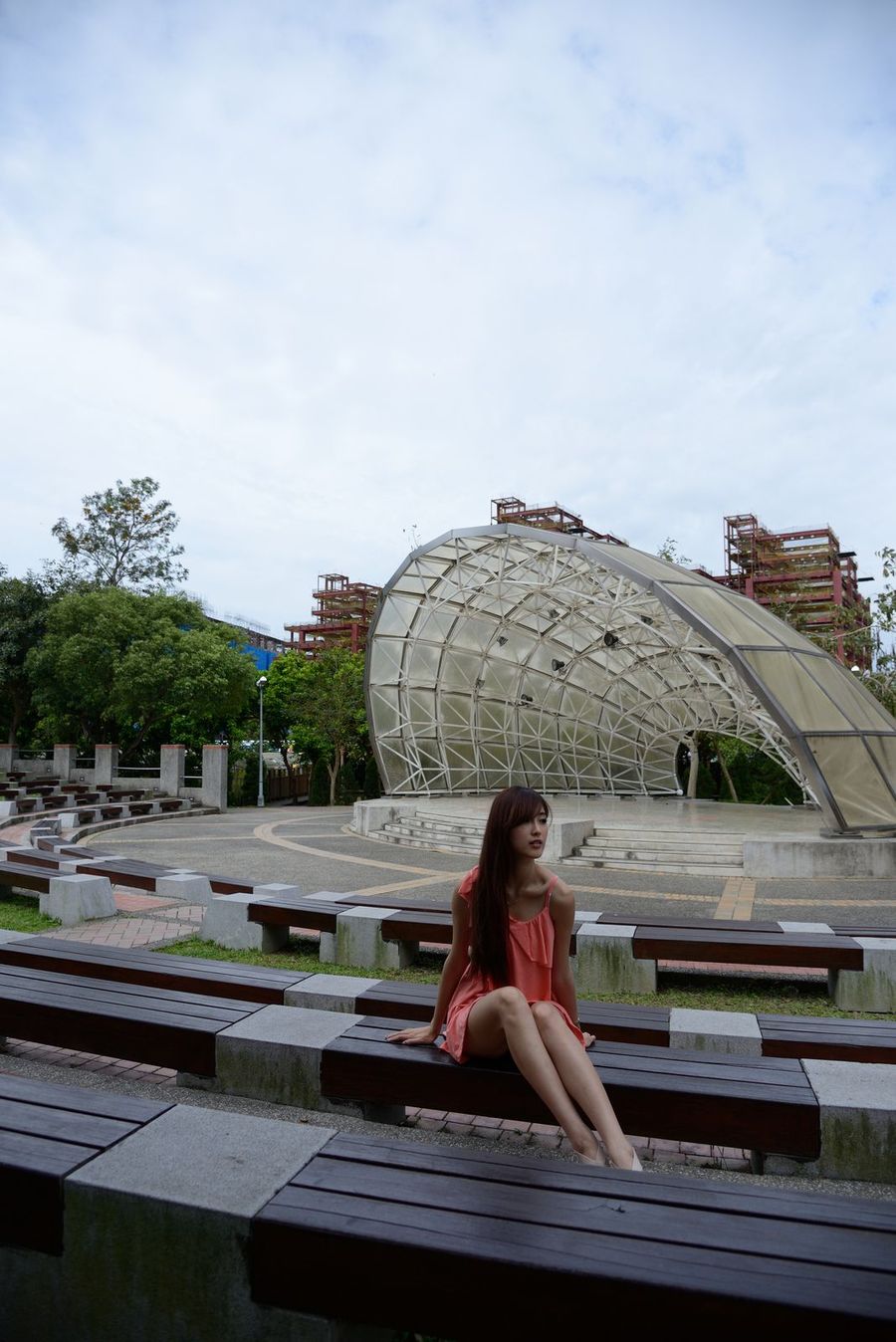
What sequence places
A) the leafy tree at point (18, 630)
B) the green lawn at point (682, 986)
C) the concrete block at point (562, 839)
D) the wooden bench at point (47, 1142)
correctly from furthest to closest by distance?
the leafy tree at point (18, 630), the concrete block at point (562, 839), the green lawn at point (682, 986), the wooden bench at point (47, 1142)

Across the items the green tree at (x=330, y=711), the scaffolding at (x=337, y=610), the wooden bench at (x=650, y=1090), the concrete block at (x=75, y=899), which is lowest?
the concrete block at (x=75, y=899)

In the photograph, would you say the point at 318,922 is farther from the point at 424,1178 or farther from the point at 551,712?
the point at 551,712

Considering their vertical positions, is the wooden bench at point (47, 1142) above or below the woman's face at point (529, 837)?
below

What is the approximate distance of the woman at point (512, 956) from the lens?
3109 millimetres

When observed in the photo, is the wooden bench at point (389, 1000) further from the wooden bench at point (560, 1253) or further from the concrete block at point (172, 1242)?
the concrete block at point (172, 1242)

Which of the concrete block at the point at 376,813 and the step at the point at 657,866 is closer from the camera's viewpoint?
the step at the point at 657,866

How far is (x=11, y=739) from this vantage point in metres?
36.5

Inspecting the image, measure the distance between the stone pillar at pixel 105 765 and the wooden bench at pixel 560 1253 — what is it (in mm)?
30801

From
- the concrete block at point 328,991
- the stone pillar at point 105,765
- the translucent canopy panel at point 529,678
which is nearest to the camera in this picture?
the concrete block at point 328,991

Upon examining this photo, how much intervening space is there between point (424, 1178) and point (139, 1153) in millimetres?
815

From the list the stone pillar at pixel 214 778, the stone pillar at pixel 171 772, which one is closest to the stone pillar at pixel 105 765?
the stone pillar at pixel 171 772

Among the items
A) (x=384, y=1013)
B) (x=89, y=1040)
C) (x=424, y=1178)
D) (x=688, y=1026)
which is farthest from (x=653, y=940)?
(x=424, y=1178)

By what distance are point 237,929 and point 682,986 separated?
3.89 metres

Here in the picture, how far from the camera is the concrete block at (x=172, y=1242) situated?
2.17 meters
